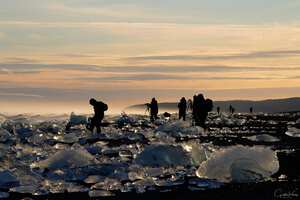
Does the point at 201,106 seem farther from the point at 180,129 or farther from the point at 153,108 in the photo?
the point at 153,108

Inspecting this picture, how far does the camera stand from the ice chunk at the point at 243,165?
→ 1149 cm

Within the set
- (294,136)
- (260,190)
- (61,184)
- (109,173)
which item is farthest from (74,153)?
(294,136)

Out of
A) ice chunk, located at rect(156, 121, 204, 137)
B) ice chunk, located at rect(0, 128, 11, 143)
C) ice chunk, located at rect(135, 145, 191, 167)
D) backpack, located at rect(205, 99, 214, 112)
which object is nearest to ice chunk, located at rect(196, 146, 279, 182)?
ice chunk, located at rect(135, 145, 191, 167)

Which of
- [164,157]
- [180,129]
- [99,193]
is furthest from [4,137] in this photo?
[99,193]

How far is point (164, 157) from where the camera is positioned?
13898 millimetres

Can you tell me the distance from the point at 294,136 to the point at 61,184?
1436 centimetres

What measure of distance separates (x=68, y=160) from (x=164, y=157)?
212 centimetres

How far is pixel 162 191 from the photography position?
10602 mm

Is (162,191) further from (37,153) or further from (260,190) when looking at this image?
(37,153)

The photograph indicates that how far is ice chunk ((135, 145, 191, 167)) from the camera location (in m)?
13.9

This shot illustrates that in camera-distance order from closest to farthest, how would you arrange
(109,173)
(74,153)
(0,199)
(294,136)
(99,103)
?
(0,199)
(109,173)
(74,153)
(294,136)
(99,103)

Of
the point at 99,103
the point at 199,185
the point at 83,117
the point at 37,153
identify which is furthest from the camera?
the point at 83,117
